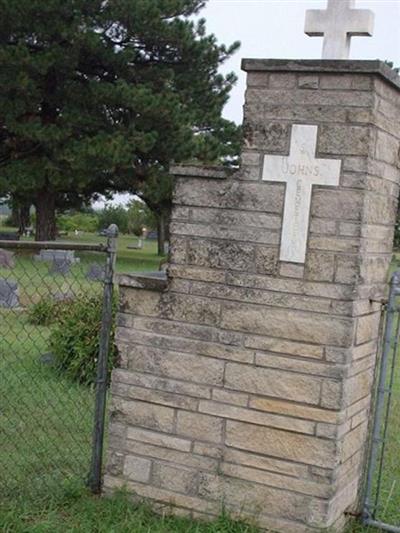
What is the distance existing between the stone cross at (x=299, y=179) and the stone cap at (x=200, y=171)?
26 centimetres

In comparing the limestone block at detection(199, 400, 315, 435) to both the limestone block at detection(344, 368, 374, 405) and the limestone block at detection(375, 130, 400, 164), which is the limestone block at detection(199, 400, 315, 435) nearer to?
the limestone block at detection(344, 368, 374, 405)

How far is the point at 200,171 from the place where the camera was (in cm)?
351

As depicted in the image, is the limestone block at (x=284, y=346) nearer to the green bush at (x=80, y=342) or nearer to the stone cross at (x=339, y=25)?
the stone cross at (x=339, y=25)

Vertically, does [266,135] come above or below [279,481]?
above

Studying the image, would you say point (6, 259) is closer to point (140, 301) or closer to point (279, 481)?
point (140, 301)

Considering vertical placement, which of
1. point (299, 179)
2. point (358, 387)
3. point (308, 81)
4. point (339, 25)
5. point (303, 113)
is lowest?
point (358, 387)

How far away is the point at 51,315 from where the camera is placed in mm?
9156

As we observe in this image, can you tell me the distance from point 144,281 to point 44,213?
19.5 metres

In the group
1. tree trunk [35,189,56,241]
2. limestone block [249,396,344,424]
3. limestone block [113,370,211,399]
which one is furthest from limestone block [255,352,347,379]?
tree trunk [35,189,56,241]

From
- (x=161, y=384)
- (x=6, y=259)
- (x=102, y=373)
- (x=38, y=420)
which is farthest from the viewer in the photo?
(x=6, y=259)

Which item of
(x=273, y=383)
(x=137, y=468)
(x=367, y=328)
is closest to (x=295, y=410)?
(x=273, y=383)

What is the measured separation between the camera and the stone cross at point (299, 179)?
129 inches

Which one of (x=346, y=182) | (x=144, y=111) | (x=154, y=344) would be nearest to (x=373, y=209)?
(x=346, y=182)

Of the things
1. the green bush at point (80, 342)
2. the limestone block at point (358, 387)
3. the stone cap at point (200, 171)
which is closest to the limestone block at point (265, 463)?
the limestone block at point (358, 387)
